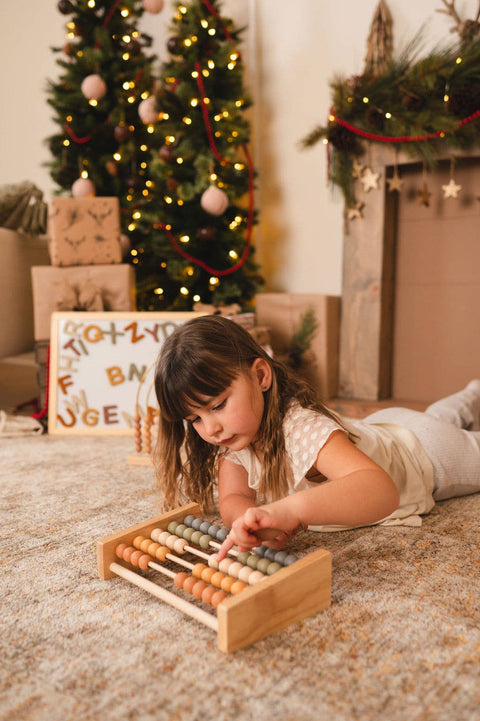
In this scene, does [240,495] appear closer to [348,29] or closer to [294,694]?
[294,694]

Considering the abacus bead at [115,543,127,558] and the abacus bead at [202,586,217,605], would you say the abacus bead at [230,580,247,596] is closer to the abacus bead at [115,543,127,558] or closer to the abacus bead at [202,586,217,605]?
the abacus bead at [202,586,217,605]

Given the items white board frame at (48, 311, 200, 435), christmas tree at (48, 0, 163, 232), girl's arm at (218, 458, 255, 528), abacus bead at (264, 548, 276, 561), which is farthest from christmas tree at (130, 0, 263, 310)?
abacus bead at (264, 548, 276, 561)

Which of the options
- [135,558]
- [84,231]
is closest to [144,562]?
[135,558]

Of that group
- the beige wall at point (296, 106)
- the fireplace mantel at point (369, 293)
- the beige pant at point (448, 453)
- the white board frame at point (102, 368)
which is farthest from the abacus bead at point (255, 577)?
the beige wall at point (296, 106)

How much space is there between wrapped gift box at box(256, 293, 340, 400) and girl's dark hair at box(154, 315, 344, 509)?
1112mm

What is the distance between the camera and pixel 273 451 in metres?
0.98

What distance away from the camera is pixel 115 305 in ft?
7.02

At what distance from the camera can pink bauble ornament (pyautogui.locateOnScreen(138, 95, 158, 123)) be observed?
2.25 meters

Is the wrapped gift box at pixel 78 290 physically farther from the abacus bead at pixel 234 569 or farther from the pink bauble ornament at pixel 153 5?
the abacus bead at pixel 234 569

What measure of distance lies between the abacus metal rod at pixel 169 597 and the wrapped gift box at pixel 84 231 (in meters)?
1.45

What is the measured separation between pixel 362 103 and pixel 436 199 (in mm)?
452

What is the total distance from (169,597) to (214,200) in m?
1.66

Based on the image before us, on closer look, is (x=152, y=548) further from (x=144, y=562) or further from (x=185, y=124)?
(x=185, y=124)

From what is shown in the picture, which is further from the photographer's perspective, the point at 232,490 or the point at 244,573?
the point at 232,490
